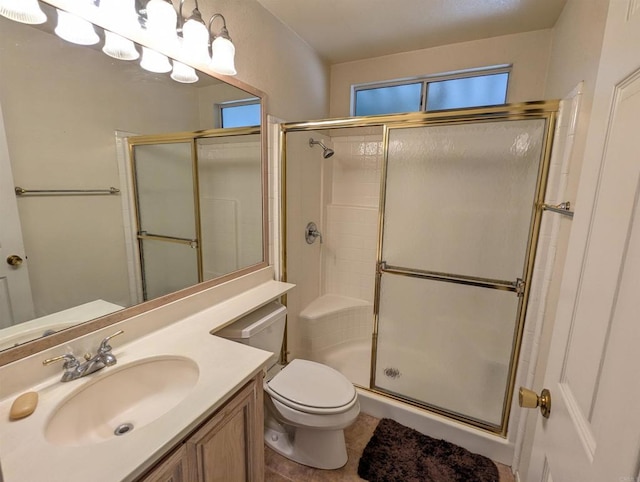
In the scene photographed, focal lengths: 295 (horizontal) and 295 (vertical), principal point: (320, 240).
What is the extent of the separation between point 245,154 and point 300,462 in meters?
1.77

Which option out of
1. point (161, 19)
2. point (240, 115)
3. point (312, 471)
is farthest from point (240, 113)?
point (312, 471)

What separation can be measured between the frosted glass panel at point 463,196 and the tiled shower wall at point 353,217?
2.31 feet

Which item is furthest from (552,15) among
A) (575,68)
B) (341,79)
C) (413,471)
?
(413,471)

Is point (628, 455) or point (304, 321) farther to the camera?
point (304, 321)

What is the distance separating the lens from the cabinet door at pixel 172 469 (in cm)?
73

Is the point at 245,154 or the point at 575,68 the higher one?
the point at 575,68

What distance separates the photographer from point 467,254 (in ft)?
5.79

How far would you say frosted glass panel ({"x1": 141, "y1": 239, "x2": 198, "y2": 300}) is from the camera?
129cm

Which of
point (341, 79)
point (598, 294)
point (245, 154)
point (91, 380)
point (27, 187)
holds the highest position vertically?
point (341, 79)

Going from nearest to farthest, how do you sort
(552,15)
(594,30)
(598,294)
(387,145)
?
(598,294), (594,30), (552,15), (387,145)

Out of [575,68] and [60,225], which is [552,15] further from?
[60,225]

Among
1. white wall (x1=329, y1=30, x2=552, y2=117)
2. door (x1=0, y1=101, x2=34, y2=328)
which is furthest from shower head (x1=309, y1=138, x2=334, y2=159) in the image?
door (x1=0, y1=101, x2=34, y2=328)

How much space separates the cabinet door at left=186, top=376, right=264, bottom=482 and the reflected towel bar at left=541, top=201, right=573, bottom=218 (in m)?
1.37

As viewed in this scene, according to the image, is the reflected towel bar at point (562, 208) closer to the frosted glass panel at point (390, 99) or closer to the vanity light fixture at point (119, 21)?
the frosted glass panel at point (390, 99)
